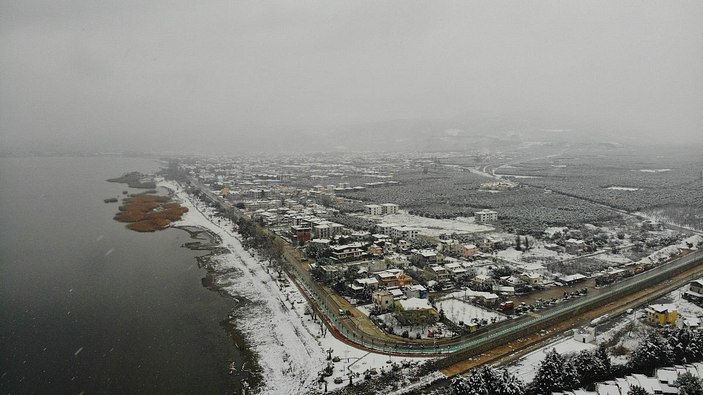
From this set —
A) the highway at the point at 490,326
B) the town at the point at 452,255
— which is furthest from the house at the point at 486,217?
the highway at the point at 490,326

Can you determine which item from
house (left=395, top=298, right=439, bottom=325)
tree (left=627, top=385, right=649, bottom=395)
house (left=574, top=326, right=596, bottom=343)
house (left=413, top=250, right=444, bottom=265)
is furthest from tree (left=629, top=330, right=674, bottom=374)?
house (left=413, top=250, right=444, bottom=265)

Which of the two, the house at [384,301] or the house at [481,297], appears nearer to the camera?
the house at [384,301]

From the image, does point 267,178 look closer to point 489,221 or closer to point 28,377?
point 489,221

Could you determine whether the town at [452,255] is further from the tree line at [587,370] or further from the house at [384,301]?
the tree line at [587,370]

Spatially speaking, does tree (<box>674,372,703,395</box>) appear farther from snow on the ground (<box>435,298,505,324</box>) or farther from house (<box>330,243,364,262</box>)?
house (<box>330,243,364,262</box>)

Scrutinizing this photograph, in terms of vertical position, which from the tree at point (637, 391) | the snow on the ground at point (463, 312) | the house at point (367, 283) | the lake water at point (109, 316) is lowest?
the lake water at point (109, 316)

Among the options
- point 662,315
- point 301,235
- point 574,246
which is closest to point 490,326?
point 662,315

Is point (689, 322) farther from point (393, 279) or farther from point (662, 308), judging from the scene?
point (393, 279)
